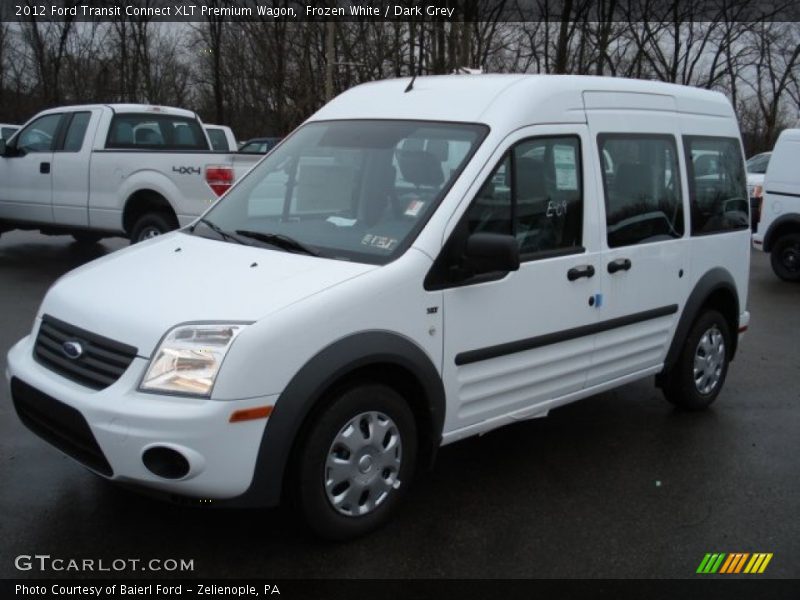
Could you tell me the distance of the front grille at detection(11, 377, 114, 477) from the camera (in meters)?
3.23

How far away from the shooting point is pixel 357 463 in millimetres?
3516

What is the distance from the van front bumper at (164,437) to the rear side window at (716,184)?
11.0ft

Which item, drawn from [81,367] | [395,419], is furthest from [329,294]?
[81,367]

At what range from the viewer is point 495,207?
4.00m

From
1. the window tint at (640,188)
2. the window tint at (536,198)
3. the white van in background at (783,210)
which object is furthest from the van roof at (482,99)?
the white van in background at (783,210)

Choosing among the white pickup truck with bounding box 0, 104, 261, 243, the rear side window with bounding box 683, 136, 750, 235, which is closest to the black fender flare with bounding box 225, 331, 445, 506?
the rear side window with bounding box 683, 136, 750, 235

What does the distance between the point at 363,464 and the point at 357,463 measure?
31 mm

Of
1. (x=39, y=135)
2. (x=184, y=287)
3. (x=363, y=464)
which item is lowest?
(x=363, y=464)

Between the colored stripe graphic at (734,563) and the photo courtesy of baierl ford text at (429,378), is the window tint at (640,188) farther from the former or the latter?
the colored stripe graphic at (734,563)

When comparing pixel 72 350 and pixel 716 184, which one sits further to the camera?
pixel 716 184

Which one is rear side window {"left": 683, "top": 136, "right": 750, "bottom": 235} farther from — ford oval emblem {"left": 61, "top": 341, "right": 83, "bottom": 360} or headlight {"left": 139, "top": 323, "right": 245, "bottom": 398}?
ford oval emblem {"left": 61, "top": 341, "right": 83, "bottom": 360}

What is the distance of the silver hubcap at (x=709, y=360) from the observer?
5488 mm

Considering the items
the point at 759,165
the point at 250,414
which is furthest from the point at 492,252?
the point at 759,165

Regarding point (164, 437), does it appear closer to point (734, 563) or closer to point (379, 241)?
point (379, 241)
